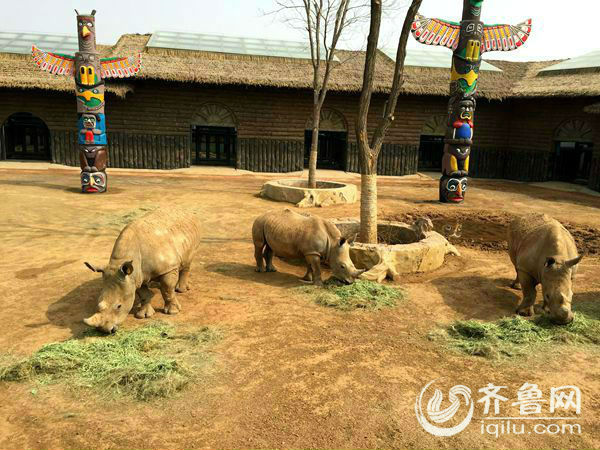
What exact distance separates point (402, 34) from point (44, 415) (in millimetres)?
7282

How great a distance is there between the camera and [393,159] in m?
22.5

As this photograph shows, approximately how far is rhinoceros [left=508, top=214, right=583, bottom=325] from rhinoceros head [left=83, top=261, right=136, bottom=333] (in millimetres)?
4709

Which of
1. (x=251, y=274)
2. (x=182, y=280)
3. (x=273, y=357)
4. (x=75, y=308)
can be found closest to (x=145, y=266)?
(x=182, y=280)

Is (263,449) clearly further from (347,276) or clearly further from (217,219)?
(217,219)

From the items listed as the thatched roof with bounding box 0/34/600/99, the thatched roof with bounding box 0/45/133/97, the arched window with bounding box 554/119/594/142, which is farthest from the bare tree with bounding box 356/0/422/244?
the arched window with bounding box 554/119/594/142

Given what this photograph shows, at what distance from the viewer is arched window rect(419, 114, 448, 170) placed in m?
22.8

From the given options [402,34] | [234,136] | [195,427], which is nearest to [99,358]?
[195,427]

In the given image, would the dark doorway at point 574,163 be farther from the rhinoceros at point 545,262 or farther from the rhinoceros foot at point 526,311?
the rhinoceros foot at point 526,311

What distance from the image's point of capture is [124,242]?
17.5ft

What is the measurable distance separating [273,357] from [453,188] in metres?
11.5

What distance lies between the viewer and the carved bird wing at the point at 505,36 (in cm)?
1426

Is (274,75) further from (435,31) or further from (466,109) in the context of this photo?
(466,109)

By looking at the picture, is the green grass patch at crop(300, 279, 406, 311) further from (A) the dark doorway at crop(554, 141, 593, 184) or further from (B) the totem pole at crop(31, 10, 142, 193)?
(A) the dark doorway at crop(554, 141, 593, 184)

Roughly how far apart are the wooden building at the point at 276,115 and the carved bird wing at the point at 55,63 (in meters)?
4.37
